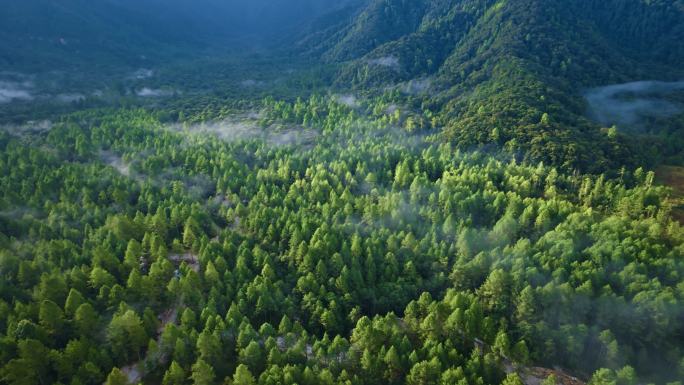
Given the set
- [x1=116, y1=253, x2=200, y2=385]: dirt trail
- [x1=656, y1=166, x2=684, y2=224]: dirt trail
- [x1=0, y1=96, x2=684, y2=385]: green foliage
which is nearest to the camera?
[x1=0, y1=96, x2=684, y2=385]: green foliage

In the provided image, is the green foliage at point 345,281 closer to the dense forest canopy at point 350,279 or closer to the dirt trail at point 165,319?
the dense forest canopy at point 350,279

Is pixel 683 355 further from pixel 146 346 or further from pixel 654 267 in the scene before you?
pixel 146 346

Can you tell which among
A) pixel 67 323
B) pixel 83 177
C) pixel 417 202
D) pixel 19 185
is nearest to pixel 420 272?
pixel 417 202

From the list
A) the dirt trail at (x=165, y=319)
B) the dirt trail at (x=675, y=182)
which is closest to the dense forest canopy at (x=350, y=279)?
Result: the dirt trail at (x=165, y=319)

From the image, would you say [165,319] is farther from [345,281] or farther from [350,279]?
[350,279]

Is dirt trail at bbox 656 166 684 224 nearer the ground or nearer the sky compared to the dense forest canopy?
nearer the sky

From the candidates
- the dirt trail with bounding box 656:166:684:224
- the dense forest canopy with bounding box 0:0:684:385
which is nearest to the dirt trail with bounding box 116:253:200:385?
the dense forest canopy with bounding box 0:0:684:385

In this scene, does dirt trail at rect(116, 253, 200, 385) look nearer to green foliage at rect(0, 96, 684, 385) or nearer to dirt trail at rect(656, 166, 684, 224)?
green foliage at rect(0, 96, 684, 385)

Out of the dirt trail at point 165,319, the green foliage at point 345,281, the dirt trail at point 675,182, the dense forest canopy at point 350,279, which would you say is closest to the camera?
the dense forest canopy at point 350,279

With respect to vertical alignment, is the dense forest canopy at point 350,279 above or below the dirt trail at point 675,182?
below

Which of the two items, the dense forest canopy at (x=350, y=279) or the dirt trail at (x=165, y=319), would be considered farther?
the dirt trail at (x=165, y=319)

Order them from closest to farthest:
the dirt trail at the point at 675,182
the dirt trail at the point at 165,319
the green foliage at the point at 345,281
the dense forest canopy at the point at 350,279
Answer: the dense forest canopy at the point at 350,279 < the green foliage at the point at 345,281 < the dirt trail at the point at 165,319 < the dirt trail at the point at 675,182

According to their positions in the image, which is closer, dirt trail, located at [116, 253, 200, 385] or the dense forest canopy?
the dense forest canopy
